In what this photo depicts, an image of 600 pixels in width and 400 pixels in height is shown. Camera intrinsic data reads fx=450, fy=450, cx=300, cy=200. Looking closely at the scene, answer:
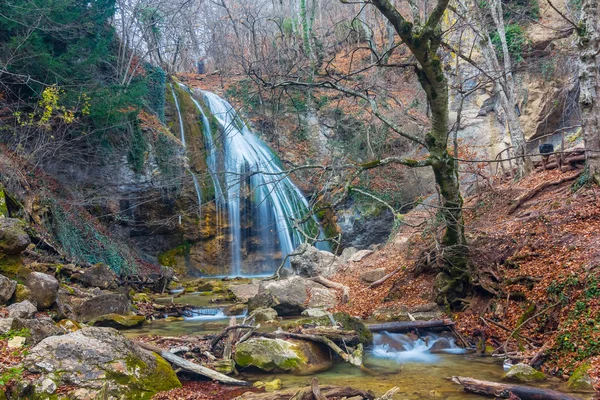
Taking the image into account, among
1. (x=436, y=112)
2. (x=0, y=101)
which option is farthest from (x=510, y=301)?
(x=0, y=101)

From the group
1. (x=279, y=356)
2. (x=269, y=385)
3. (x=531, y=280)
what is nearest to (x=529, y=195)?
(x=531, y=280)

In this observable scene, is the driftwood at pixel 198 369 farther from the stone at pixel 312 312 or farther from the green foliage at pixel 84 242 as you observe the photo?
the green foliage at pixel 84 242

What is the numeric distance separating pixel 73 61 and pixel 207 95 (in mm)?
8932

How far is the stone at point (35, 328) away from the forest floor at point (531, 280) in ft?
17.9

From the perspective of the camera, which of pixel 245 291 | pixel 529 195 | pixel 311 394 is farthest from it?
pixel 245 291

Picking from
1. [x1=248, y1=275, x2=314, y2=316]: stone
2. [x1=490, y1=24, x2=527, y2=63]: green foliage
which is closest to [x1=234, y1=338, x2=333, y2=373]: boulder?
[x1=248, y1=275, x2=314, y2=316]: stone

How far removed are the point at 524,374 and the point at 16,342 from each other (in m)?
5.25

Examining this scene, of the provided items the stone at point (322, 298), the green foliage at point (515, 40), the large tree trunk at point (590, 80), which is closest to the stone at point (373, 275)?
the stone at point (322, 298)

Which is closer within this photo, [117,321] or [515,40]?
[117,321]

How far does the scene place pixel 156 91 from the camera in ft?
63.9

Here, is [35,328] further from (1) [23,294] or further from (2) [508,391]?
(2) [508,391]

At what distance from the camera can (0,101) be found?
11.7 meters

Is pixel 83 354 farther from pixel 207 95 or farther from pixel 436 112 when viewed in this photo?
pixel 207 95

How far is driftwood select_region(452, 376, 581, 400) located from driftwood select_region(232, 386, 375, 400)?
3.73 ft
